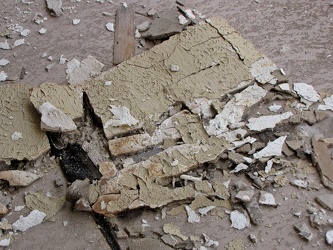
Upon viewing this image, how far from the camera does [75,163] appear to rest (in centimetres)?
204

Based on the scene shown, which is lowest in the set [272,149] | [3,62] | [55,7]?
[272,149]

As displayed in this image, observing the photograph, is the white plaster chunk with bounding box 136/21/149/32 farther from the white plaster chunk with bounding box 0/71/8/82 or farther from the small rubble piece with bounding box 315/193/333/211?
the small rubble piece with bounding box 315/193/333/211

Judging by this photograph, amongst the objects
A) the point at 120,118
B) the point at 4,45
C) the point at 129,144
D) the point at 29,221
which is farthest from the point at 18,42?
the point at 29,221

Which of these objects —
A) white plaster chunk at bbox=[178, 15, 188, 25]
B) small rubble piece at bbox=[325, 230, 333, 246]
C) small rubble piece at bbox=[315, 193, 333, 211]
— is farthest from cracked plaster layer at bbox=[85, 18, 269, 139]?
small rubble piece at bbox=[325, 230, 333, 246]

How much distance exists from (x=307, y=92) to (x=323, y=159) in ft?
1.29

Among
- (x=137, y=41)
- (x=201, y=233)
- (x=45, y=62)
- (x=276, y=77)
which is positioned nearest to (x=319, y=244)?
(x=201, y=233)

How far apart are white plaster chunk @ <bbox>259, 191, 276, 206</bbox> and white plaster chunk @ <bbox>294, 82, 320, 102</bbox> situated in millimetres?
591

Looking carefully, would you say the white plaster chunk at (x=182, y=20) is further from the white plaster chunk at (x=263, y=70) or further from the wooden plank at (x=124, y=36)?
the white plaster chunk at (x=263, y=70)

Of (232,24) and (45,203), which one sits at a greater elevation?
(232,24)

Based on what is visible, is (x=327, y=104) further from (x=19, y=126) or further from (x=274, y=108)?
(x=19, y=126)

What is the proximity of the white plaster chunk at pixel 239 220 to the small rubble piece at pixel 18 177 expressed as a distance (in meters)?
0.85

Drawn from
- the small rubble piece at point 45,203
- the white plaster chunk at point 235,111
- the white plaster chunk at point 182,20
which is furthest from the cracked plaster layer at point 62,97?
the white plaster chunk at point 182,20

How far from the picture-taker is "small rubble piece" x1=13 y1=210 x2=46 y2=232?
6.13ft

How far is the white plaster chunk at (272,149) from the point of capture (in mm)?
2051
